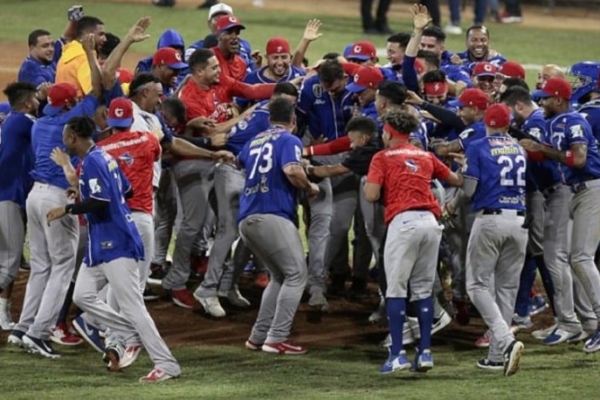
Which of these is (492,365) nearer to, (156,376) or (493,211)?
(493,211)

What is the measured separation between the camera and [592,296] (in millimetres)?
10266

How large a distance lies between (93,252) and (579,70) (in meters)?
4.16

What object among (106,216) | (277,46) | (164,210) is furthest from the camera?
(164,210)

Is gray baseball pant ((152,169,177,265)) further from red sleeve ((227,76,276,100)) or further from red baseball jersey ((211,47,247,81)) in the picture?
red baseball jersey ((211,47,247,81))

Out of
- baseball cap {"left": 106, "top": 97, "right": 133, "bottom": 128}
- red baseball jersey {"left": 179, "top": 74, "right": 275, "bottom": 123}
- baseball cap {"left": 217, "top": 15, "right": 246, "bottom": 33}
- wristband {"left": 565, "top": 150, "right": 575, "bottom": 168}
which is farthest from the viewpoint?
baseball cap {"left": 217, "top": 15, "right": 246, "bottom": 33}

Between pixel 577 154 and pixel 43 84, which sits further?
pixel 43 84

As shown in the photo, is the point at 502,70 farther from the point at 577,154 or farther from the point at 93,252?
the point at 93,252

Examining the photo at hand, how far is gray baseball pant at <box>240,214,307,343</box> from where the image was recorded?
389 inches

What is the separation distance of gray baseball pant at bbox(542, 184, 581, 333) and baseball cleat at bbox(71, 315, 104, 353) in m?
3.41

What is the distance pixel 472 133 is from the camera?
408 inches

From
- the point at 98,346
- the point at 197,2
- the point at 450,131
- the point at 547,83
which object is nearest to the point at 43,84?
the point at 98,346

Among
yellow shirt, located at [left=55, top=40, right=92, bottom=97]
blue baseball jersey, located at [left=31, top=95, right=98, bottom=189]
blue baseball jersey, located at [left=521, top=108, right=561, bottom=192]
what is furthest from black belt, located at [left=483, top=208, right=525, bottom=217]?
yellow shirt, located at [left=55, top=40, right=92, bottom=97]

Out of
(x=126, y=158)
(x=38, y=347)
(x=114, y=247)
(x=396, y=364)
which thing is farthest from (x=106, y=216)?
(x=396, y=364)

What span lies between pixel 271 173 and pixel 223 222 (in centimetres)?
138
